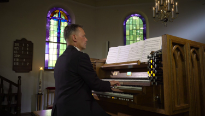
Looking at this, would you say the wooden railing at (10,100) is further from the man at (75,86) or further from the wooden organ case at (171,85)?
the man at (75,86)

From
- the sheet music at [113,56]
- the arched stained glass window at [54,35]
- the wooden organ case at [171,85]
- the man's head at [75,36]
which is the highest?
the arched stained glass window at [54,35]

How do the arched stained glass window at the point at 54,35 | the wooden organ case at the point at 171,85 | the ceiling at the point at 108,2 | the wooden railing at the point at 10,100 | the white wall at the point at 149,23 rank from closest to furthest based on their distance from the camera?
1. the wooden organ case at the point at 171,85
2. the wooden railing at the point at 10,100
3. the white wall at the point at 149,23
4. the arched stained glass window at the point at 54,35
5. the ceiling at the point at 108,2

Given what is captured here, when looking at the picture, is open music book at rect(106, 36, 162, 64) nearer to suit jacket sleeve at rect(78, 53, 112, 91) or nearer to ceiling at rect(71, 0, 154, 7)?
suit jacket sleeve at rect(78, 53, 112, 91)

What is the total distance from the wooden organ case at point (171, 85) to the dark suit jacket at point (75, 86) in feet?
1.98

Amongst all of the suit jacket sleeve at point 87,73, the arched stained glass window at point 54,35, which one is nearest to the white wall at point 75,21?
the arched stained glass window at point 54,35

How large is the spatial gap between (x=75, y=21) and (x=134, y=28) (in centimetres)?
257

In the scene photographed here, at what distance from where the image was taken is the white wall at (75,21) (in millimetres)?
5746

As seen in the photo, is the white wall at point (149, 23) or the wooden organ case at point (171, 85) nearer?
the wooden organ case at point (171, 85)

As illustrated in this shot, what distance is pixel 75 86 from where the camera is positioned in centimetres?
163

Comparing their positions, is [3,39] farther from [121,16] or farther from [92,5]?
[121,16]

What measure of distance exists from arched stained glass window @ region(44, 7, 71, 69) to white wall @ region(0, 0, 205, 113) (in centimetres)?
29

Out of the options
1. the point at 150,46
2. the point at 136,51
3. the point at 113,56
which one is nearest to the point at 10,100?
the point at 113,56

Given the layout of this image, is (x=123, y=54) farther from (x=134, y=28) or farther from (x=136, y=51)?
(x=134, y=28)

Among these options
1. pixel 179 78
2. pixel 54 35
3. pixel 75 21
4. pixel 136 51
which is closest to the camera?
pixel 179 78
